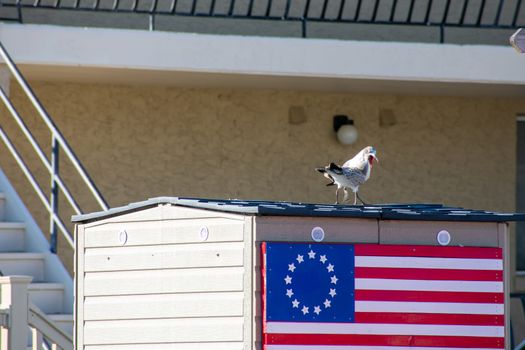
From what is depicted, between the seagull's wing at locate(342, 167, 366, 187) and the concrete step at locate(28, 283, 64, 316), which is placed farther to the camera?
the concrete step at locate(28, 283, 64, 316)

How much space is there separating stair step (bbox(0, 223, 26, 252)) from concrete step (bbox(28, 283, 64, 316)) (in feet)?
2.01

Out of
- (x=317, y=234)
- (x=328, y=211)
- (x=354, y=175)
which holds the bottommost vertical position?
(x=317, y=234)

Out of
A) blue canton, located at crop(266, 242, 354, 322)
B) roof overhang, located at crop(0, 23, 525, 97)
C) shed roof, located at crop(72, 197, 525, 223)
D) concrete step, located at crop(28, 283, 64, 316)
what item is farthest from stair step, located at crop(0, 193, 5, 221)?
blue canton, located at crop(266, 242, 354, 322)

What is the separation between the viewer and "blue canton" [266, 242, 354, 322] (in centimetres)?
753

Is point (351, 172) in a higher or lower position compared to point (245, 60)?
lower

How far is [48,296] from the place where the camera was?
416 inches

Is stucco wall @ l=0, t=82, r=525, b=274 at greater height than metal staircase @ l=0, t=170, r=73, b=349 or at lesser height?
greater

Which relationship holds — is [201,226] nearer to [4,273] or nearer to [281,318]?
[281,318]

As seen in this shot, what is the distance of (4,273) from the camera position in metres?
10.6

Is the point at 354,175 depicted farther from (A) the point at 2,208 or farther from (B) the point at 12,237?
(A) the point at 2,208

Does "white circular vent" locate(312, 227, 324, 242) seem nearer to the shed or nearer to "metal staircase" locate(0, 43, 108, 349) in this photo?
the shed

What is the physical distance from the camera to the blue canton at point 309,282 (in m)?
7.53

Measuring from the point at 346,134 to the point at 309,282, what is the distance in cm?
687

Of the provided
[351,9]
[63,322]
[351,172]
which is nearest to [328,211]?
[351,172]
